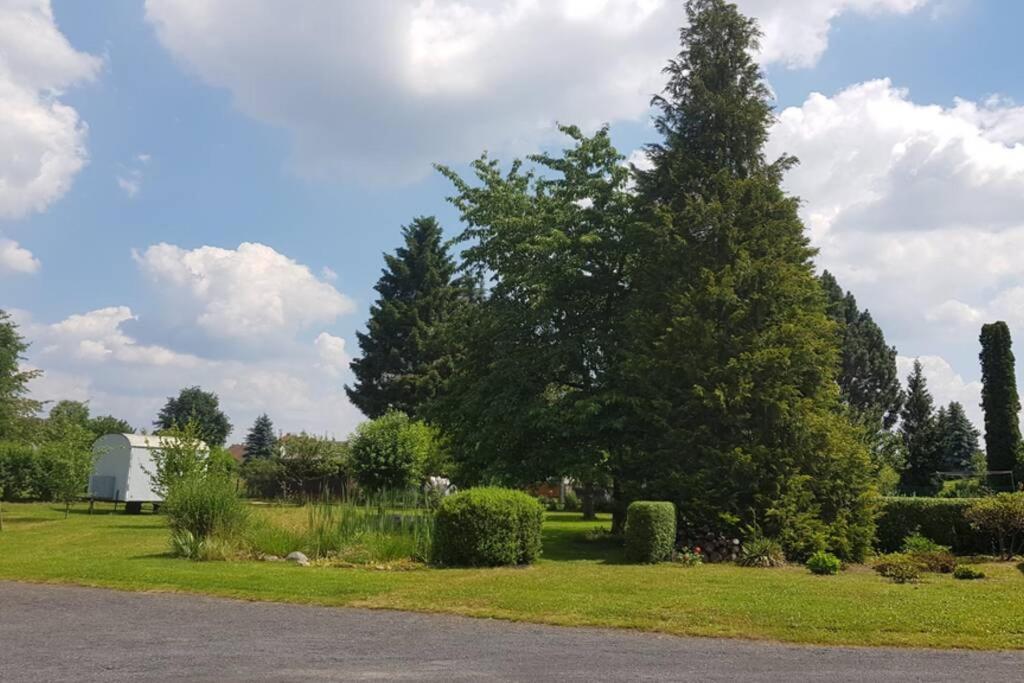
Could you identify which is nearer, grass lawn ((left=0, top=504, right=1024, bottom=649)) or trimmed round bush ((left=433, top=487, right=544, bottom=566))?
grass lawn ((left=0, top=504, right=1024, bottom=649))

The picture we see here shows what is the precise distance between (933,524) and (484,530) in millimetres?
10348

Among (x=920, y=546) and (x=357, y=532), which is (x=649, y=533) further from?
(x=920, y=546)

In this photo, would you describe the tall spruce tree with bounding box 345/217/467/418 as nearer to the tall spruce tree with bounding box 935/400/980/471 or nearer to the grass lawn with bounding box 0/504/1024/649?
the tall spruce tree with bounding box 935/400/980/471

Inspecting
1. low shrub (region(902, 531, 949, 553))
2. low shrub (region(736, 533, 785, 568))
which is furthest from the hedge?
low shrub (region(736, 533, 785, 568))

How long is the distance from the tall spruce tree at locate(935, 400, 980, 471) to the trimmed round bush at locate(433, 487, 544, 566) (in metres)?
36.8

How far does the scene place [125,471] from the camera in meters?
31.6

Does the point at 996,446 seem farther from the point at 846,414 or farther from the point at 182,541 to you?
the point at 182,541

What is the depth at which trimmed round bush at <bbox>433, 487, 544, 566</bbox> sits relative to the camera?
555 inches

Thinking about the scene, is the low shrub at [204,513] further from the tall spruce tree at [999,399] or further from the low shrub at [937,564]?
the tall spruce tree at [999,399]

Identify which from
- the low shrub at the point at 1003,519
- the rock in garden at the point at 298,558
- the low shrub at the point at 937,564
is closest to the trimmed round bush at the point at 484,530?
the rock in garden at the point at 298,558

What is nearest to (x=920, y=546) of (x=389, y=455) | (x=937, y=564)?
(x=937, y=564)

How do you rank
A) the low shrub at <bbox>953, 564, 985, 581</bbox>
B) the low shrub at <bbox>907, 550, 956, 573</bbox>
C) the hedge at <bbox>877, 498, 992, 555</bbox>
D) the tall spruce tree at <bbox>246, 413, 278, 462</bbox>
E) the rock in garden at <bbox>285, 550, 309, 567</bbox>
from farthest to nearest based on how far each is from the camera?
1. the tall spruce tree at <bbox>246, 413, 278, 462</bbox>
2. the hedge at <bbox>877, 498, 992, 555</bbox>
3. the rock in garden at <bbox>285, 550, 309, 567</bbox>
4. the low shrub at <bbox>907, 550, 956, 573</bbox>
5. the low shrub at <bbox>953, 564, 985, 581</bbox>

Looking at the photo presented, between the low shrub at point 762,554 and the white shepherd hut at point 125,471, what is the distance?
23.5 metres

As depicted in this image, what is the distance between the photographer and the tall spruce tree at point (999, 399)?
128 ft
